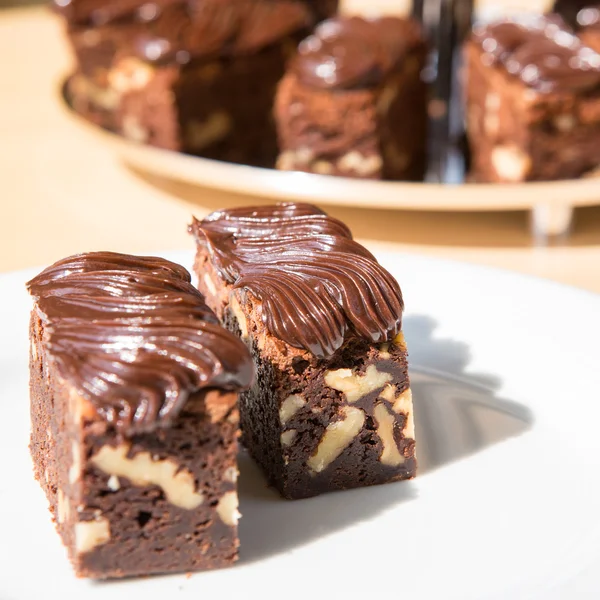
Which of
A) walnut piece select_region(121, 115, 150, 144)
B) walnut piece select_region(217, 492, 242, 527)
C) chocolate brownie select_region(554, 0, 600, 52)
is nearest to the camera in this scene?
walnut piece select_region(217, 492, 242, 527)

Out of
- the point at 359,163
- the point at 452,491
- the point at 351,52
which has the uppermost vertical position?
the point at 351,52

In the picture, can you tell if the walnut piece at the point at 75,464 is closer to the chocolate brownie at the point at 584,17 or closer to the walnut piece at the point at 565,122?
the walnut piece at the point at 565,122

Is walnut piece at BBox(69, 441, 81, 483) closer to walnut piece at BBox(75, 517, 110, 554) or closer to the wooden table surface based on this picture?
walnut piece at BBox(75, 517, 110, 554)

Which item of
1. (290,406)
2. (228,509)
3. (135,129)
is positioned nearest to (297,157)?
(135,129)

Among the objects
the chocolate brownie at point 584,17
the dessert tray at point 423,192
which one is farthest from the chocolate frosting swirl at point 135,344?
the chocolate brownie at point 584,17

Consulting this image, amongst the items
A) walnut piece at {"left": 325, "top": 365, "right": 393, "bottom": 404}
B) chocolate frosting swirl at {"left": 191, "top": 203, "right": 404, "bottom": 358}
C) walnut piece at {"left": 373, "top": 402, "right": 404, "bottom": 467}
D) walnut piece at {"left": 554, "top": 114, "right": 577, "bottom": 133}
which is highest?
chocolate frosting swirl at {"left": 191, "top": 203, "right": 404, "bottom": 358}

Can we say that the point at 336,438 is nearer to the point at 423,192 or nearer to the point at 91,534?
the point at 91,534

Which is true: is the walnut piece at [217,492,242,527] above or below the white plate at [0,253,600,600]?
above

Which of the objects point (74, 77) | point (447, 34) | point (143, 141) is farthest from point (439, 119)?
point (74, 77)

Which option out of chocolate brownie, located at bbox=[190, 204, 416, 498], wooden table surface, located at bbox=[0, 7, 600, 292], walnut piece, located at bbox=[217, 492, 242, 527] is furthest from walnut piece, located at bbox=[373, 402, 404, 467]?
wooden table surface, located at bbox=[0, 7, 600, 292]
